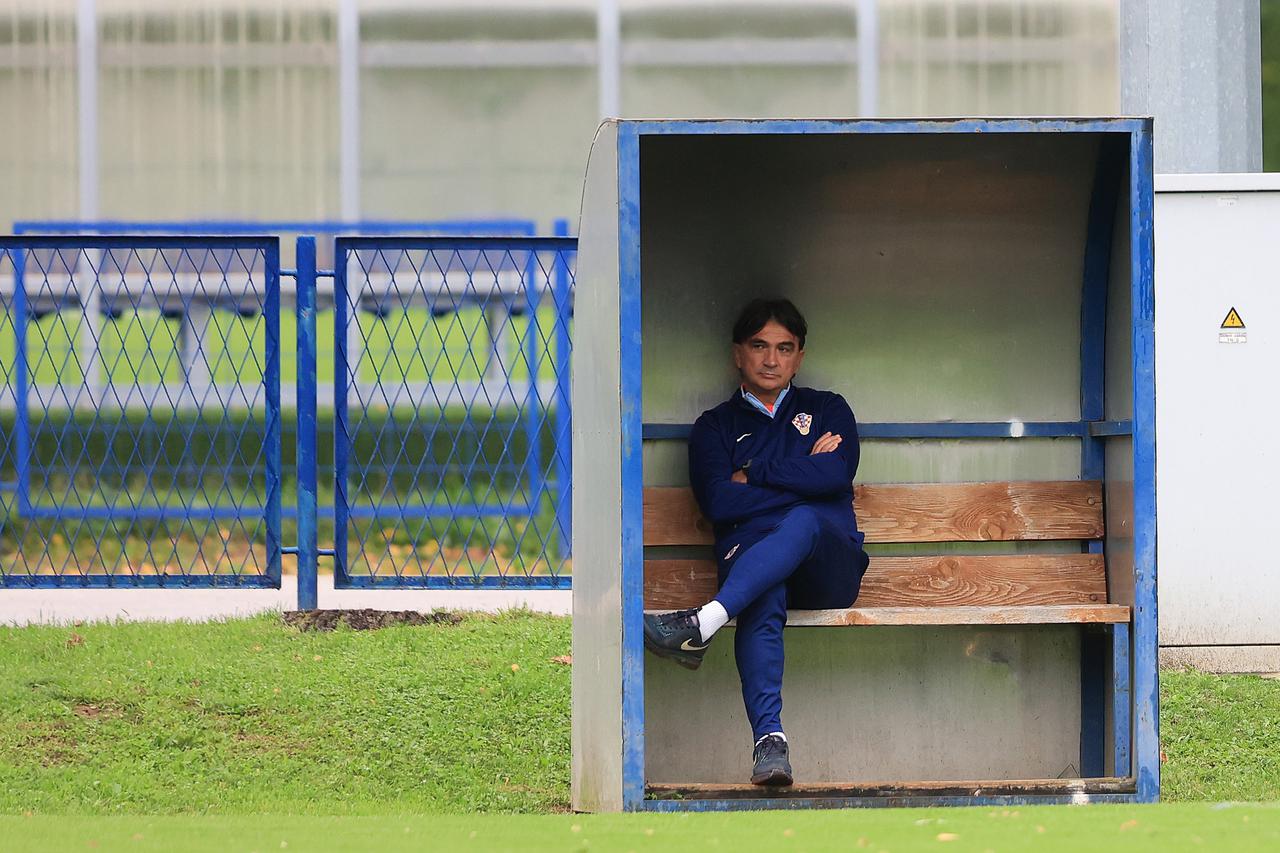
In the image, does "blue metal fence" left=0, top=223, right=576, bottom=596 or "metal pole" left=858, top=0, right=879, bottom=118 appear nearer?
"blue metal fence" left=0, top=223, right=576, bottom=596

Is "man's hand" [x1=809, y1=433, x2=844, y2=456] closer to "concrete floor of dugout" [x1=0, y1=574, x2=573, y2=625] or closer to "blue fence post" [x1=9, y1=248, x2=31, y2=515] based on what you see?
"concrete floor of dugout" [x1=0, y1=574, x2=573, y2=625]

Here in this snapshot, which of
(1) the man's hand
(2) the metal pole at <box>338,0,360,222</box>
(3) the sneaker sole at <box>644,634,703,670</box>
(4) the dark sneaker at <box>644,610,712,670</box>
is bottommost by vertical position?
(3) the sneaker sole at <box>644,634,703,670</box>

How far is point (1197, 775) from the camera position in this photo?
19.0 feet

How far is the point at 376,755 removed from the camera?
5977 millimetres

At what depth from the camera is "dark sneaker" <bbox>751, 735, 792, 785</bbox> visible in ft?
15.6

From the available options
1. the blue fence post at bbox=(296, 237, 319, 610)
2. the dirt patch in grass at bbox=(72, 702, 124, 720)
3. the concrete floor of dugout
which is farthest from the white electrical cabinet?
the dirt patch in grass at bbox=(72, 702, 124, 720)

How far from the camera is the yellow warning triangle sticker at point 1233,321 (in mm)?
7023

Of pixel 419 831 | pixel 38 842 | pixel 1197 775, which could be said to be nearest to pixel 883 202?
pixel 1197 775

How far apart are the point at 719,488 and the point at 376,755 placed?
4.98 feet

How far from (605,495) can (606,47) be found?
6.75 metres

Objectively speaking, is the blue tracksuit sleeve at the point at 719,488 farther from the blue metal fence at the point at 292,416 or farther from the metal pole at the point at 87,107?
the metal pole at the point at 87,107

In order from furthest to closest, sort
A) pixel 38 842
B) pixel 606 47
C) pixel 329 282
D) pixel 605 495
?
pixel 606 47
pixel 329 282
pixel 605 495
pixel 38 842

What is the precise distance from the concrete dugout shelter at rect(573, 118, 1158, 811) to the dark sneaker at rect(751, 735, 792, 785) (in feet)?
2.07

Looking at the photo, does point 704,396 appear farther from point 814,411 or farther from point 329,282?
point 329,282
